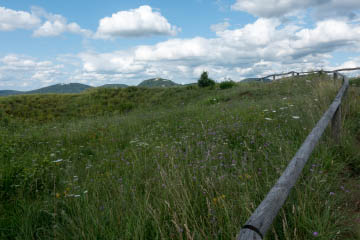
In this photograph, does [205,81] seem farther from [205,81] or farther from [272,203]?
[272,203]

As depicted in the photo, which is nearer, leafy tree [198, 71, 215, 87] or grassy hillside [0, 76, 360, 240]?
grassy hillside [0, 76, 360, 240]

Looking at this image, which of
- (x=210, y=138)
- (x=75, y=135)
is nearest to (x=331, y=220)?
(x=210, y=138)

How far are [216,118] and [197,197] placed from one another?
5.02m

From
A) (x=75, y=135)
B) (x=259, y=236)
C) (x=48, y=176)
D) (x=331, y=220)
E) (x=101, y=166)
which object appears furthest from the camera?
(x=75, y=135)

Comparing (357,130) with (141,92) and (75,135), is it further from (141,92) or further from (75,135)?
(141,92)

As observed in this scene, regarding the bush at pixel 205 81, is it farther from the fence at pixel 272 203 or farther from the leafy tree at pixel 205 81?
the fence at pixel 272 203

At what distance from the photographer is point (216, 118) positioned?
7434 millimetres

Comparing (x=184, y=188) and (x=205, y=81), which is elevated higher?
(x=205, y=81)

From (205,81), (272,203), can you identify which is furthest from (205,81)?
(272,203)

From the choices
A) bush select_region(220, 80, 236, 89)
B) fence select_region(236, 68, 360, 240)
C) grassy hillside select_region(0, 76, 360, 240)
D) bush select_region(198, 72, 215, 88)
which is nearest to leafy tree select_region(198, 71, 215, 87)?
bush select_region(198, 72, 215, 88)

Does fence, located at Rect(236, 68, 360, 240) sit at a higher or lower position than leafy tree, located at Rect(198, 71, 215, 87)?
lower

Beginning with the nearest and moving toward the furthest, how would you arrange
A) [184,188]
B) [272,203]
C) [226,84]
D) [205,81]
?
[272,203]
[184,188]
[226,84]
[205,81]

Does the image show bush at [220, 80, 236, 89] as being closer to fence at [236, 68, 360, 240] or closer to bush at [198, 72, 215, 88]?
bush at [198, 72, 215, 88]

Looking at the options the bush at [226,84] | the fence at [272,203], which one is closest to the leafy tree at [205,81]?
the bush at [226,84]
